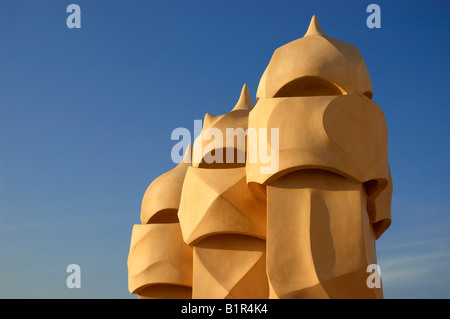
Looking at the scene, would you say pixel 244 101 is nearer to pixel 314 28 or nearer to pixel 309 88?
pixel 314 28

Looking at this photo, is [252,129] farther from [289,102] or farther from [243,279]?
[243,279]

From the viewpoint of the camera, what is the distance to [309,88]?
13.8 metres

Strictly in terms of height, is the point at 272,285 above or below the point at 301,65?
below

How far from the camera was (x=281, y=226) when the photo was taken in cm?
1274

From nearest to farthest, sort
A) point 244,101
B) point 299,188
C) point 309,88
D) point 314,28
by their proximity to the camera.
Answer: point 299,188 < point 309,88 < point 314,28 < point 244,101

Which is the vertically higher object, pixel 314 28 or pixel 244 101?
pixel 314 28

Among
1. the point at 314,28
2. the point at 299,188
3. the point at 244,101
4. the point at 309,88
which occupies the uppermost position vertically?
the point at 314,28

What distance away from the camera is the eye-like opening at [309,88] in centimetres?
1352

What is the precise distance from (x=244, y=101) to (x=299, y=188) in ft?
17.6

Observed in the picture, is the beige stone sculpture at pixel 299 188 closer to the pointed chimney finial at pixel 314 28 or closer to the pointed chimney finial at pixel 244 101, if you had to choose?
the pointed chimney finial at pixel 314 28

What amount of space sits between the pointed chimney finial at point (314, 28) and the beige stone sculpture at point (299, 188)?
0.04m

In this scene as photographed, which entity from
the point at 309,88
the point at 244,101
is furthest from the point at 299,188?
the point at 244,101
